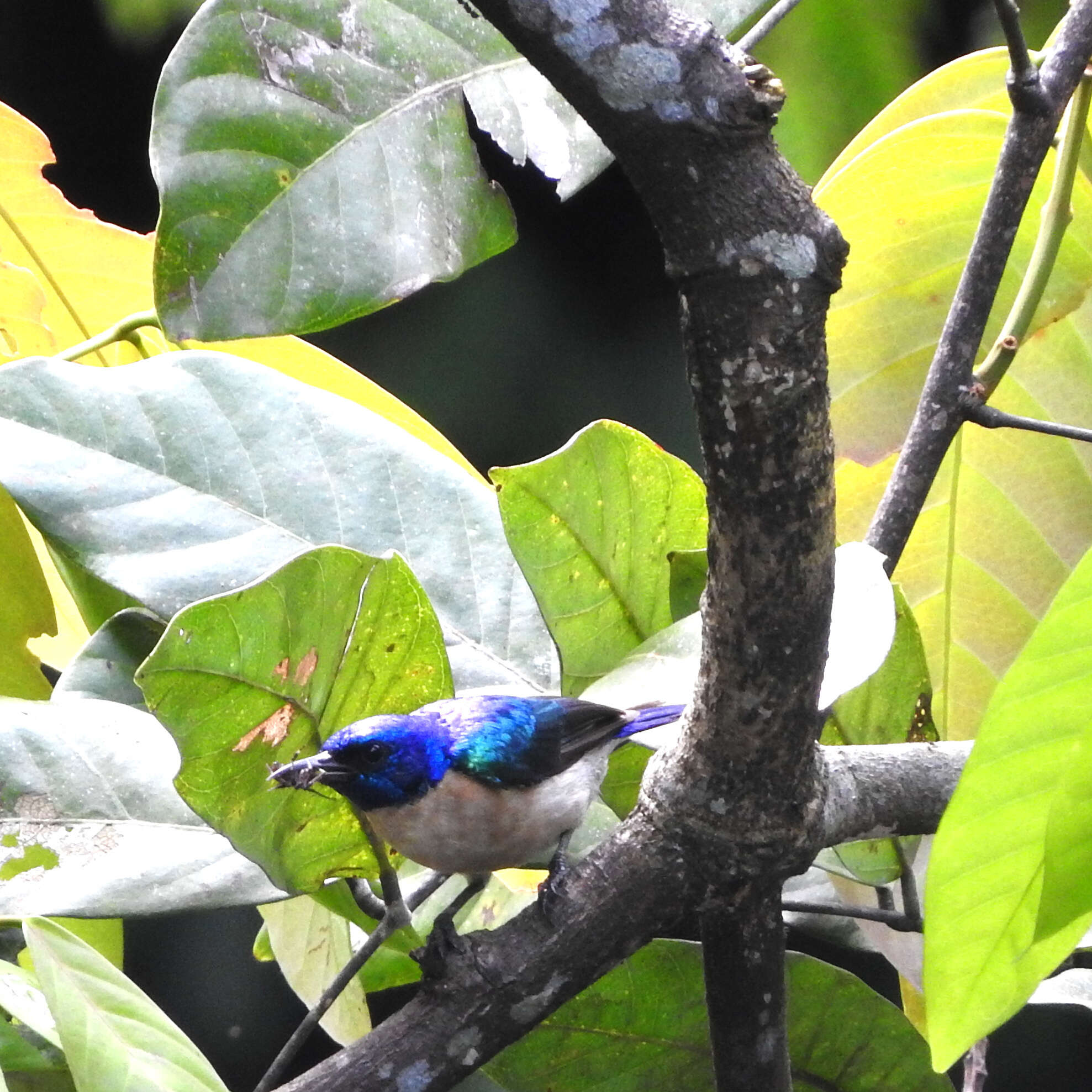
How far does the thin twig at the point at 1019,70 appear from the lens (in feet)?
2.57

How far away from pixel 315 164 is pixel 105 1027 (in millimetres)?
543

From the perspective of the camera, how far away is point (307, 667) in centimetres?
68

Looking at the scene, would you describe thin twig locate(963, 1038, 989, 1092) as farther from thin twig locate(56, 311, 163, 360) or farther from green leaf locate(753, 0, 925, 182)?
green leaf locate(753, 0, 925, 182)

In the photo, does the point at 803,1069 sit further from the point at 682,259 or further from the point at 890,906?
the point at 682,259

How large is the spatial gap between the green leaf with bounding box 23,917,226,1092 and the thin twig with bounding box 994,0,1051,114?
759 mm

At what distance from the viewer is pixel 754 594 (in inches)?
23.2

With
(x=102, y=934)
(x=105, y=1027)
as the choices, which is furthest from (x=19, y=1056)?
(x=105, y=1027)

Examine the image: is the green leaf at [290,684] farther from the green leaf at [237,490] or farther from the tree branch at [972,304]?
the tree branch at [972,304]

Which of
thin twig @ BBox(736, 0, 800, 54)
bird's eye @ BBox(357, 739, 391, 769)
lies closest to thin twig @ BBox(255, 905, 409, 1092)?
bird's eye @ BBox(357, 739, 391, 769)

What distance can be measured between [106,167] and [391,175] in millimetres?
2222

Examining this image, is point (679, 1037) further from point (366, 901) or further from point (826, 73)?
point (826, 73)

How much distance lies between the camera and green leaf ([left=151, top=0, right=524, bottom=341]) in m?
0.77

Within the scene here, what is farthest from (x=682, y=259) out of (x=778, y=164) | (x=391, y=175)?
(x=391, y=175)

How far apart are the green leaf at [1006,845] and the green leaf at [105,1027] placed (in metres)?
0.34
